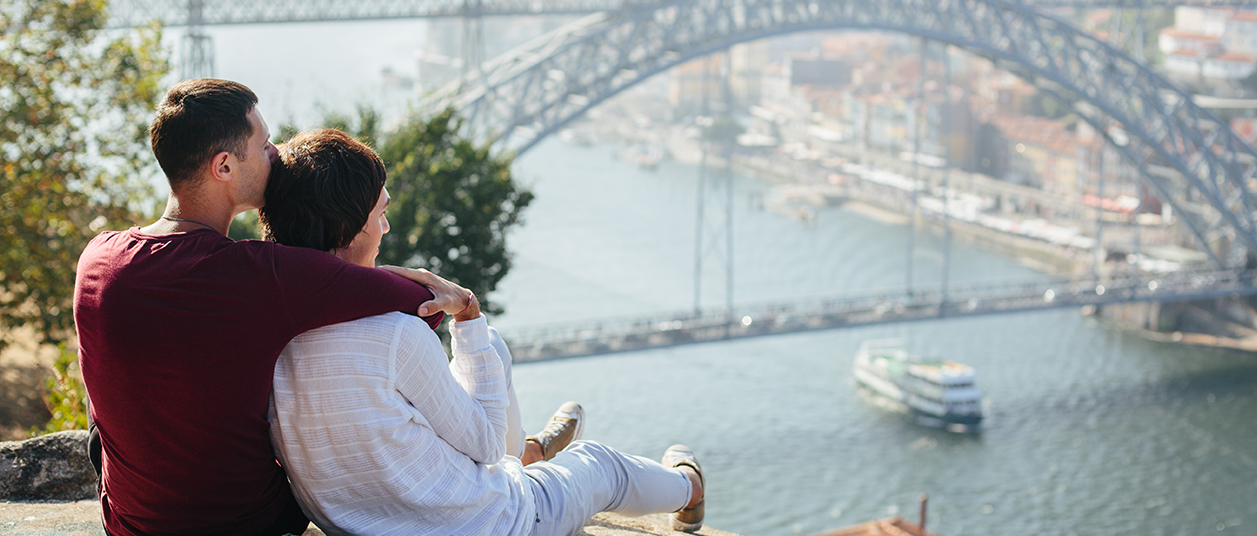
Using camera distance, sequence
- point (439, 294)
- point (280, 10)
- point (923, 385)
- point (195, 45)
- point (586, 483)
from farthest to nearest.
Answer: point (923, 385)
point (280, 10)
point (195, 45)
point (586, 483)
point (439, 294)

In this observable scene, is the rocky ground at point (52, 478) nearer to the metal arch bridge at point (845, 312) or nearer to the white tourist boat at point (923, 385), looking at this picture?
the metal arch bridge at point (845, 312)

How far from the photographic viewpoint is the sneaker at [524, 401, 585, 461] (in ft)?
4.73

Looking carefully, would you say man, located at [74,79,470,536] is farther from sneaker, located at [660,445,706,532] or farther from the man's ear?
sneaker, located at [660,445,706,532]

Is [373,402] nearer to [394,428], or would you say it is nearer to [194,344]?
[394,428]

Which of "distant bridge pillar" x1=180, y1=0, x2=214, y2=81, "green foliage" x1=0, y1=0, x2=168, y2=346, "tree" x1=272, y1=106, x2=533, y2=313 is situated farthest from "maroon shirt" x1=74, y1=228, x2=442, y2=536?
"distant bridge pillar" x1=180, y1=0, x2=214, y2=81

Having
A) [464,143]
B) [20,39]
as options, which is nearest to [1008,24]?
[464,143]

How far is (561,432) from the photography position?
Result: 1.48m

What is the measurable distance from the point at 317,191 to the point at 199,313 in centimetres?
15

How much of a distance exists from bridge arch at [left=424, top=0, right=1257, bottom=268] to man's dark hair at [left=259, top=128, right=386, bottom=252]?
7.26 m

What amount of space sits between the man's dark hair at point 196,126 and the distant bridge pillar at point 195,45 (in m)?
7.16

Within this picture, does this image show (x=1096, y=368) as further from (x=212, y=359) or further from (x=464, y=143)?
(x=212, y=359)

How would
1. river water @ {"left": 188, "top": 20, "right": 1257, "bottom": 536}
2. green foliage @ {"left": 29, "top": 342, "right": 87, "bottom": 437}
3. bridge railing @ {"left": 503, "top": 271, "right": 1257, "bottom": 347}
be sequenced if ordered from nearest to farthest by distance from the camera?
1. green foliage @ {"left": 29, "top": 342, "right": 87, "bottom": 437}
2. river water @ {"left": 188, "top": 20, "right": 1257, "bottom": 536}
3. bridge railing @ {"left": 503, "top": 271, "right": 1257, "bottom": 347}

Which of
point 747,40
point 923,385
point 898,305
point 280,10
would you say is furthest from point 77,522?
point 898,305

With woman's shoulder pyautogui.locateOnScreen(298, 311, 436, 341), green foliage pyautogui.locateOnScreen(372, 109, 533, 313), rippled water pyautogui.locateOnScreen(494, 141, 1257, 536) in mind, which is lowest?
rippled water pyautogui.locateOnScreen(494, 141, 1257, 536)
